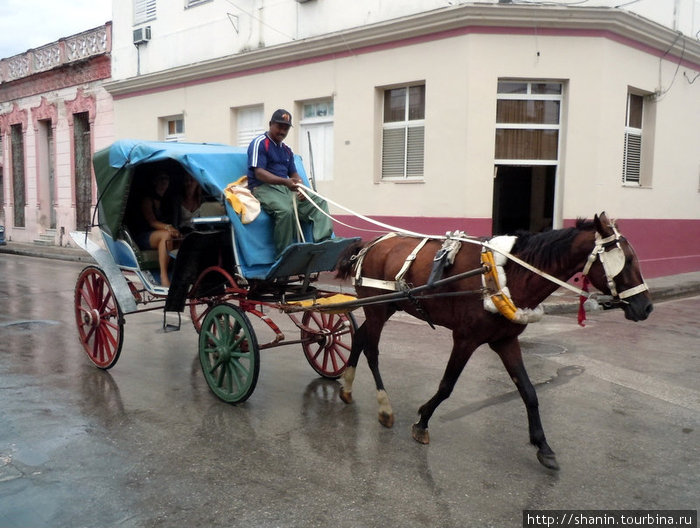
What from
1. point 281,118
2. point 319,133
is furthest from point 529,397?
point 319,133

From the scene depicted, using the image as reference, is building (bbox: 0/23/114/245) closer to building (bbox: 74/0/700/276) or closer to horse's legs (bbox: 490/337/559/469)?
building (bbox: 74/0/700/276)

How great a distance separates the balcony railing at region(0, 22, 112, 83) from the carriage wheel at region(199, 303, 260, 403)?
1663 cm

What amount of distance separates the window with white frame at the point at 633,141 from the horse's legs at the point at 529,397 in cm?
981

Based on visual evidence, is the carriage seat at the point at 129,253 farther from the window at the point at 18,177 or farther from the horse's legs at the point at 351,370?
the window at the point at 18,177

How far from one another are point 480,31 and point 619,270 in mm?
8726

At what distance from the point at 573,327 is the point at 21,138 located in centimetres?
2238

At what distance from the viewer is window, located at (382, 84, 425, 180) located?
12.5 metres

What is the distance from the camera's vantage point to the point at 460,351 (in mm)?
4320

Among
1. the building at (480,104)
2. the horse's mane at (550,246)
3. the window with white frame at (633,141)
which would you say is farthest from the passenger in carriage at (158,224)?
the window with white frame at (633,141)

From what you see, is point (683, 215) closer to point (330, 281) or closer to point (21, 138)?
point (330, 281)

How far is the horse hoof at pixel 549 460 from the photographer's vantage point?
13.3 ft

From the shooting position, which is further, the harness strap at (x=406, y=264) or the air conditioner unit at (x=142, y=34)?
the air conditioner unit at (x=142, y=34)

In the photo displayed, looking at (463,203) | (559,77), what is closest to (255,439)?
(463,203)

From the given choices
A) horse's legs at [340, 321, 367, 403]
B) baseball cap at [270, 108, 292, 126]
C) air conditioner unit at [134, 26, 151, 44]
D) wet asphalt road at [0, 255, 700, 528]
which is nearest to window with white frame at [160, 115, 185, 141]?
air conditioner unit at [134, 26, 151, 44]
